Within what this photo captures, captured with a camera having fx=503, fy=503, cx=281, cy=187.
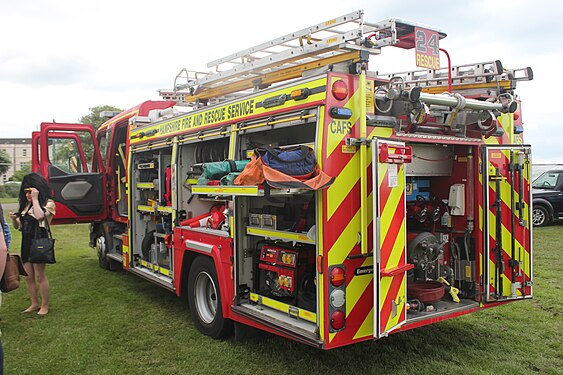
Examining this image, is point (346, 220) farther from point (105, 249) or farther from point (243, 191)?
point (105, 249)

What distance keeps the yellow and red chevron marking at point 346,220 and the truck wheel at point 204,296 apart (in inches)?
70.8

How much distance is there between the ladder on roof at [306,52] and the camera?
4078 millimetres

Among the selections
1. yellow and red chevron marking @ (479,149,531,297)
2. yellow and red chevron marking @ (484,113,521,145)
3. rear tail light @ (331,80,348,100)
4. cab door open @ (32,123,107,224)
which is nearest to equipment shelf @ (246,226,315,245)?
rear tail light @ (331,80,348,100)

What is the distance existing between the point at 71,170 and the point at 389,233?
21.9 feet

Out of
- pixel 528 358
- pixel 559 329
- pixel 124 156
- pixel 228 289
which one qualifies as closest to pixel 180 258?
pixel 228 289

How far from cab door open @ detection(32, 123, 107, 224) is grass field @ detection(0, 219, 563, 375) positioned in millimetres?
1866

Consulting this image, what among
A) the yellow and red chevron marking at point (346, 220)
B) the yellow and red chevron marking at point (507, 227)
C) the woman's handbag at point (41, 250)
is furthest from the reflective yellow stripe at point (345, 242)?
the woman's handbag at point (41, 250)

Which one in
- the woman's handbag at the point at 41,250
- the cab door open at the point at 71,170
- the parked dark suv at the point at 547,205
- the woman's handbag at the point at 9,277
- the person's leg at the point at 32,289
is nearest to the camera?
the woman's handbag at the point at 9,277

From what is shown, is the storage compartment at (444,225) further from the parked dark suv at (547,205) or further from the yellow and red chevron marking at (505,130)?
the parked dark suv at (547,205)

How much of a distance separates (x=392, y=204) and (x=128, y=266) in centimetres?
498

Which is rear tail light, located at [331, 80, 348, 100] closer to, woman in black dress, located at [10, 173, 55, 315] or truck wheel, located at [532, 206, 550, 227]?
woman in black dress, located at [10, 173, 55, 315]

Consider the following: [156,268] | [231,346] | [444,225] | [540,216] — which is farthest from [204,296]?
[540,216]

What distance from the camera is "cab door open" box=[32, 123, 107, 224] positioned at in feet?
27.3

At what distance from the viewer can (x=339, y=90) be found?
3.92 m
